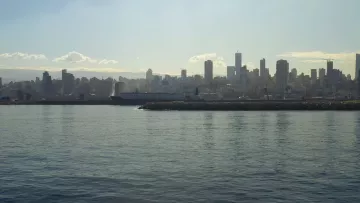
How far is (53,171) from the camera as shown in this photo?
2556 centimetres

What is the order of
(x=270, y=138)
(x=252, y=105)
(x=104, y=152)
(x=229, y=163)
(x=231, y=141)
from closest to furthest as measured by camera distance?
(x=229, y=163)
(x=104, y=152)
(x=231, y=141)
(x=270, y=138)
(x=252, y=105)

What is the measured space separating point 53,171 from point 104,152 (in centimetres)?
833

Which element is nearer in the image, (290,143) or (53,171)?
(53,171)

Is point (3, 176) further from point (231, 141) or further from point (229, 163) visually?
point (231, 141)

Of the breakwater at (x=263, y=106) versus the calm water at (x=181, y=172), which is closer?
the calm water at (x=181, y=172)

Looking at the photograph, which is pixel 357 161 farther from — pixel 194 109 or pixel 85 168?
pixel 194 109

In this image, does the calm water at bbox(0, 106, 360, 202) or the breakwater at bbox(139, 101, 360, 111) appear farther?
the breakwater at bbox(139, 101, 360, 111)

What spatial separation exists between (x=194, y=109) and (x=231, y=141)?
10407cm

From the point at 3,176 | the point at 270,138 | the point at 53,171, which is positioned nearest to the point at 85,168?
the point at 53,171

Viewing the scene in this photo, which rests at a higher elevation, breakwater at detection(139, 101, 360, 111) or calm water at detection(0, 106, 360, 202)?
breakwater at detection(139, 101, 360, 111)

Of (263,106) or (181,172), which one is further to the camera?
(263,106)

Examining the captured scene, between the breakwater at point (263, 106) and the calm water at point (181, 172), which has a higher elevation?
the breakwater at point (263, 106)

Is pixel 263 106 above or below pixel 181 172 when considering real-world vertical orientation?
above

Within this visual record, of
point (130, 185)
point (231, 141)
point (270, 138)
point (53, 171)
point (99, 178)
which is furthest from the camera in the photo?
point (270, 138)
